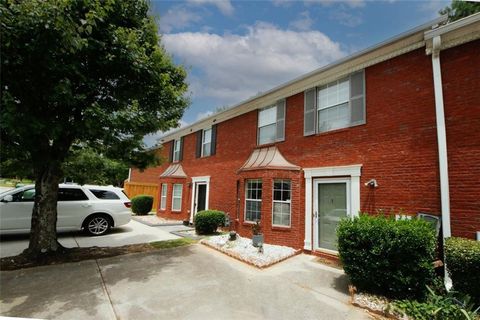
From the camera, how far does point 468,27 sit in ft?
18.6

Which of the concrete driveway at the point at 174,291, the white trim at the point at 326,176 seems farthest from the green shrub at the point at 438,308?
the white trim at the point at 326,176

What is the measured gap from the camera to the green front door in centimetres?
750

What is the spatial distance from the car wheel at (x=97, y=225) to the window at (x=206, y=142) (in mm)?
6041

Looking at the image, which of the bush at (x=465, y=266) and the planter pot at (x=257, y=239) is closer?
the bush at (x=465, y=266)

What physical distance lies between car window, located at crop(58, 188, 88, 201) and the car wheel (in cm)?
90

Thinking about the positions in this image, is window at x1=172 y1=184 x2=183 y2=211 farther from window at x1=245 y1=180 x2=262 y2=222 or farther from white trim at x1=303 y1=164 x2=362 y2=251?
white trim at x1=303 y1=164 x2=362 y2=251

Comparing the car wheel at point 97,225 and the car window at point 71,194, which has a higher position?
the car window at point 71,194

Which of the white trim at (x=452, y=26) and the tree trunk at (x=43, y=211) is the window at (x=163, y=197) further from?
the white trim at (x=452, y=26)

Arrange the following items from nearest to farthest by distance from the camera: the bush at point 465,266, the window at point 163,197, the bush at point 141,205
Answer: the bush at point 465,266, the window at point 163,197, the bush at point 141,205

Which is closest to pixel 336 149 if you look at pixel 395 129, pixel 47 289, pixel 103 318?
pixel 395 129

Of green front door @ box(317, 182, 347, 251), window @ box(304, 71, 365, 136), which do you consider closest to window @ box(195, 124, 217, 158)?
window @ box(304, 71, 365, 136)

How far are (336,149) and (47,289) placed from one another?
25.6 ft

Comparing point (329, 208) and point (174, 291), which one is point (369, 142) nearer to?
point (329, 208)

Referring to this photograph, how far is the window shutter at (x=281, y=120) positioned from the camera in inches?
384
